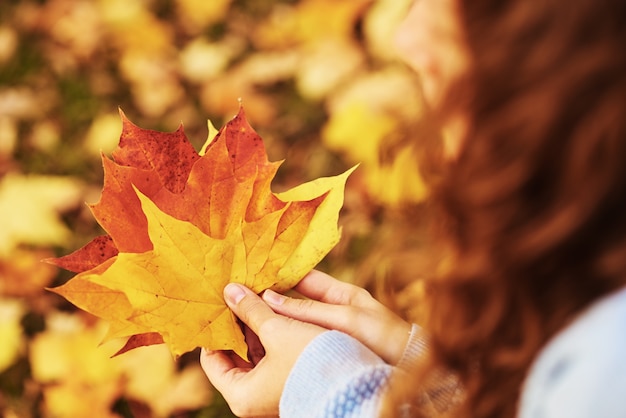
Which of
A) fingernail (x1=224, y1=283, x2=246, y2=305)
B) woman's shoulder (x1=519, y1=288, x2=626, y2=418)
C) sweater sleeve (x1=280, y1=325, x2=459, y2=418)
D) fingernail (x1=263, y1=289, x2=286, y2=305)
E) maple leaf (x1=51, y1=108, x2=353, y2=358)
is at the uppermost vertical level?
woman's shoulder (x1=519, y1=288, x2=626, y2=418)

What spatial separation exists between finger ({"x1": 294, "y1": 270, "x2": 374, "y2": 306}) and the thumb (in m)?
0.10

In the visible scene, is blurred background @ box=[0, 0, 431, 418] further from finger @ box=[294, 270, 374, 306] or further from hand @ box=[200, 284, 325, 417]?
hand @ box=[200, 284, 325, 417]

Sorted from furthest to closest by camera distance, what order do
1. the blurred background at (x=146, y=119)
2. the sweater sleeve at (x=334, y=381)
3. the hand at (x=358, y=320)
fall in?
the blurred background at (x=146, y=119), the hand at (x=358, y=320), the sweater sleeve at (x=334, y=381)

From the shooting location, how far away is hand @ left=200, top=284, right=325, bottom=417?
1.02 m

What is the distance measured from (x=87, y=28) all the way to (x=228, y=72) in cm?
41

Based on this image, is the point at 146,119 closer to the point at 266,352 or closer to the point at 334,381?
the point at 266,352

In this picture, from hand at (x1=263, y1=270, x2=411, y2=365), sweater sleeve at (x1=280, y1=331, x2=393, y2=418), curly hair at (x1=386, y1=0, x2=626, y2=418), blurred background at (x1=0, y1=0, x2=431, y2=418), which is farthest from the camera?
blurred background at (x1=0, y1=0, x2=431, y2=418)

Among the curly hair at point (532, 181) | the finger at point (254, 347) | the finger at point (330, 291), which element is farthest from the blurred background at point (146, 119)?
the curly hair at point (532, 181)

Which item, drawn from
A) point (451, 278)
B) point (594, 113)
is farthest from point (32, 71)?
point (594, 113)

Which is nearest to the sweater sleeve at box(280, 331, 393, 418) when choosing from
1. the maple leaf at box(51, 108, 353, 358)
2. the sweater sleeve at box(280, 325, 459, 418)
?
the sweater sleeve at box(280, 325, 459, 418)

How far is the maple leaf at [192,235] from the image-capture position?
995 millimetres

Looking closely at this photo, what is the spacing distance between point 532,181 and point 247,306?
17.6 inches

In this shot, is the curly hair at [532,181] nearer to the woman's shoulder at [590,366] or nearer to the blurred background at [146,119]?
the woman's shoulder at [590,366]

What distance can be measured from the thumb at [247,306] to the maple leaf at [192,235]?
13 millimetres
